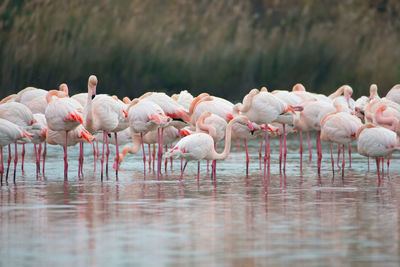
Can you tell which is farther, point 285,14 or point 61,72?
point 285,14

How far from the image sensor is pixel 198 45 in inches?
1325

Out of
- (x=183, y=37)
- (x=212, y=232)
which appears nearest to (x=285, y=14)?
(x=183, y=37)

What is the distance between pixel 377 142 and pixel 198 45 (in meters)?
23.1

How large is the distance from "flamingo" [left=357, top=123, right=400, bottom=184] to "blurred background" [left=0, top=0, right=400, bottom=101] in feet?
69.8

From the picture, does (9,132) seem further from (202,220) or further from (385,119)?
(385,119)

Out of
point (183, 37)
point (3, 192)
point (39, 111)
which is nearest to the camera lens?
point (3, 192)

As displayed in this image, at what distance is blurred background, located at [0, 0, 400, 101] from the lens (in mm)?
32000

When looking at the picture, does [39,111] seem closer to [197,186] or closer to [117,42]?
[197,186]

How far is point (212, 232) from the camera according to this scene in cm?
724

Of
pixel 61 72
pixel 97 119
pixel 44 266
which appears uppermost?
pixel 61 72

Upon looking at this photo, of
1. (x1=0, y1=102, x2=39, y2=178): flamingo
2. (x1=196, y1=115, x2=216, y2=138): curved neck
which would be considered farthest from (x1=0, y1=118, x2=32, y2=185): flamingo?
(x1=196, y1=115, x2=216, y2=138): curved neck

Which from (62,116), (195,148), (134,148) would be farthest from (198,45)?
(195,148)

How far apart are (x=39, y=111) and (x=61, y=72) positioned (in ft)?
57.8

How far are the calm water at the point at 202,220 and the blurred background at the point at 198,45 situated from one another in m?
20.3
